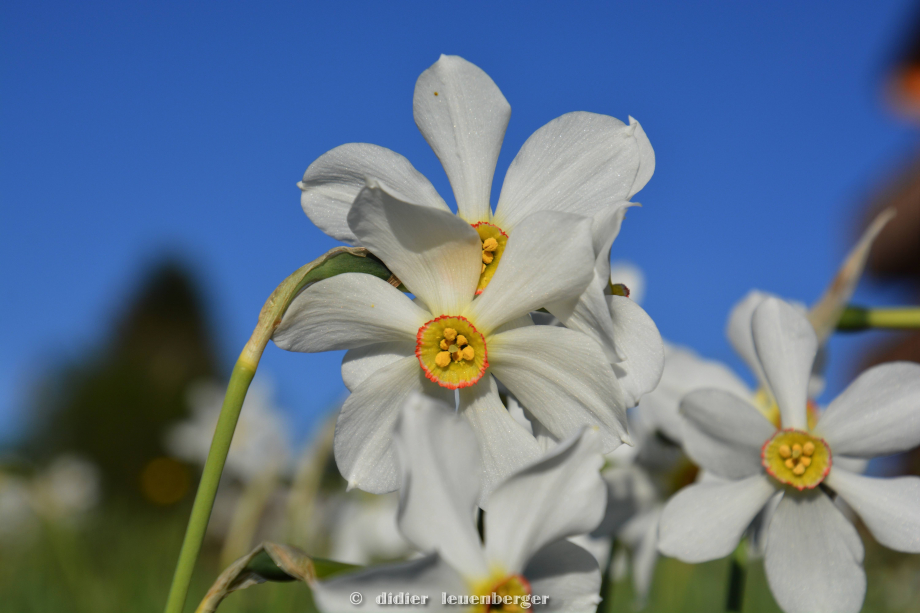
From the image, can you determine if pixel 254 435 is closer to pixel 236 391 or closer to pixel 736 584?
pixel 736 584

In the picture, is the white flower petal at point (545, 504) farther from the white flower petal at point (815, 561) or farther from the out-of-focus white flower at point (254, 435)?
the out-of-focus white flower at point (254, 435)

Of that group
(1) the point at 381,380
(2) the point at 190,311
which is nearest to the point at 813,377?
(1) the point at 381,380

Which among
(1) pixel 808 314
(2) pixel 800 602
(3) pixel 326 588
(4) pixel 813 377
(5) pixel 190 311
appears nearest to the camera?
(3) pixel 326 588

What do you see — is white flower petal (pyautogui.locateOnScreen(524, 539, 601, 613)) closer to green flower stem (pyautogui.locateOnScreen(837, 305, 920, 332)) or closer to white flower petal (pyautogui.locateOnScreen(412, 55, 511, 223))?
white flower petal (pyautogui.locateOnScreen(412, 55, 511, 223))

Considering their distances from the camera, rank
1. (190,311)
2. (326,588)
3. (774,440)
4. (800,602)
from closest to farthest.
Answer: (326,588) → (800,602) → (774,440) → (190,311)

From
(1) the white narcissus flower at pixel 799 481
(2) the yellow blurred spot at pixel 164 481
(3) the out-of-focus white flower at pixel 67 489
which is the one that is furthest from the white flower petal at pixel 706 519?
(2) the yellow blurred spot at pixel 164 481

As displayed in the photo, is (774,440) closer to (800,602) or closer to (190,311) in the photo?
(800,602)

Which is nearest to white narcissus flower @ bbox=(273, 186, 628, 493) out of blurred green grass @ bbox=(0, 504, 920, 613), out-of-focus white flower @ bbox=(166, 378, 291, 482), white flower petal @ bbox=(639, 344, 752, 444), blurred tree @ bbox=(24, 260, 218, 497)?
white flower petal @ bbox=(639, 344, 752, 444)
